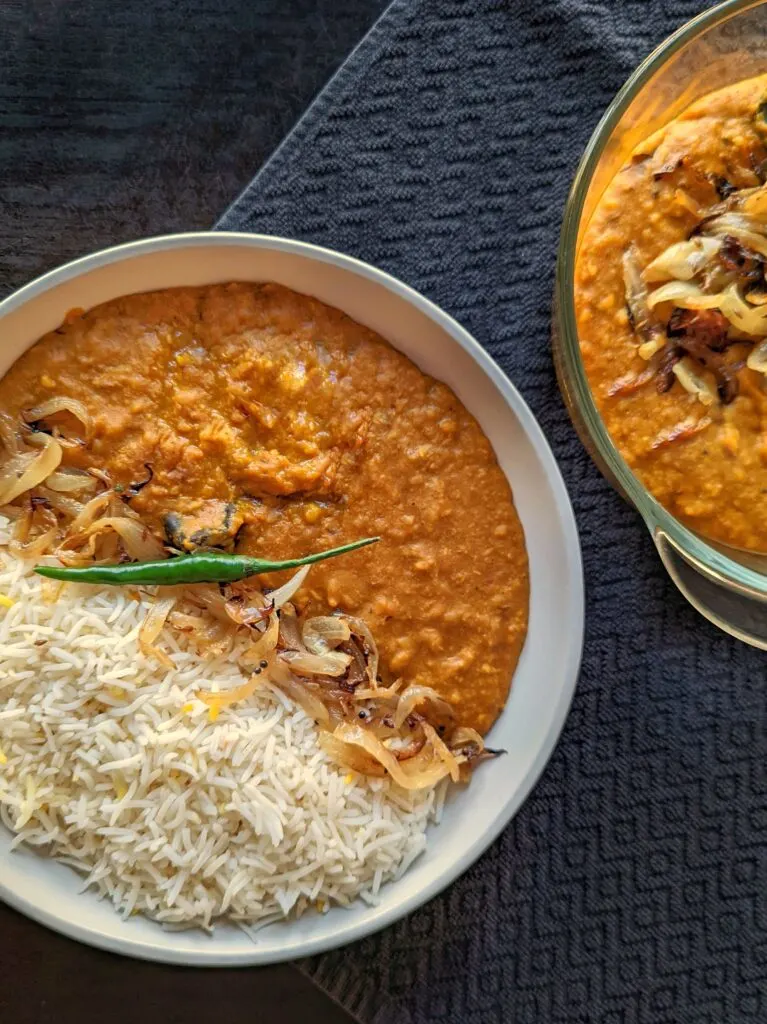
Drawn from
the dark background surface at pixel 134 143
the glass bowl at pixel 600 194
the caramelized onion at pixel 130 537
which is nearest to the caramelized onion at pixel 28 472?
the caramelized onion at pixel 130 537

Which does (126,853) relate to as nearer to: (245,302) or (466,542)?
(466,542)

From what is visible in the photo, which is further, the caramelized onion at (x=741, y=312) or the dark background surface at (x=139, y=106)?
the dark background surface at (x=139, y=106)

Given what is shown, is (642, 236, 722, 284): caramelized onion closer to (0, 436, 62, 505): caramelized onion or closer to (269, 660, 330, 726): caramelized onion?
(269, 660, 330, 726): caramelized onion

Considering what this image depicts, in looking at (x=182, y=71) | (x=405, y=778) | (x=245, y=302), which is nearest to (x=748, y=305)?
(x=245, y=302)

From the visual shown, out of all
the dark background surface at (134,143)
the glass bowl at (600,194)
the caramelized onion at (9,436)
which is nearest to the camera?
the glass bowl at (600,194)

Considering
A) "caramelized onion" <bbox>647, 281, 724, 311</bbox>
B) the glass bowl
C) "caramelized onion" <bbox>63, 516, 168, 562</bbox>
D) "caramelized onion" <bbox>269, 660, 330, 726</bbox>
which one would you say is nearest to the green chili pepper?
"caramelized onion" <bbox>63, 516, 168, 562</bbox>

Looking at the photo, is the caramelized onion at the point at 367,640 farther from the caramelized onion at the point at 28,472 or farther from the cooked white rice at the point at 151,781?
the caramelized onion at the point at 28,472
